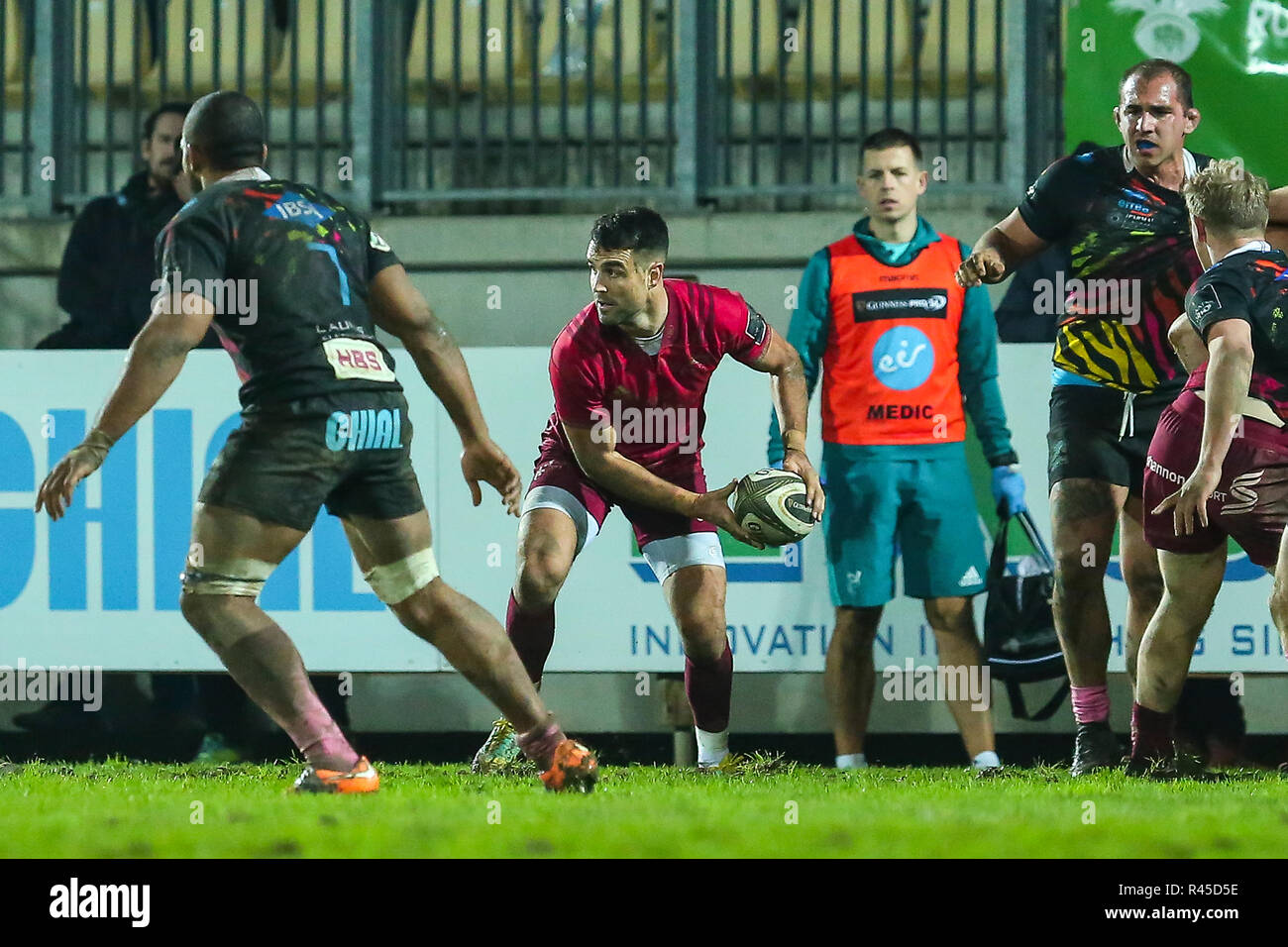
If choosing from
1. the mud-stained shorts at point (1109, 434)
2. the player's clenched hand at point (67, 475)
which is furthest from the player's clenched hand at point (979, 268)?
the player's clenched hand at point (67, 475)

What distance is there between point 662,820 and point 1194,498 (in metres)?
2.15

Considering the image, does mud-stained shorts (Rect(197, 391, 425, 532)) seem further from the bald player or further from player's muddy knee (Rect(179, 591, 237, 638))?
player's muddy knee (Rect(179, 591, 237, 638))

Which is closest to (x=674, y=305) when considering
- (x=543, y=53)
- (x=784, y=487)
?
(x=784, y=487)

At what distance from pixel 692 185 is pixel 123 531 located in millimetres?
4153

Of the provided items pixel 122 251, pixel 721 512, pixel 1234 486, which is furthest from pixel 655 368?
pixel 122 251

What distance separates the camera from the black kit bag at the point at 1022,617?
7980 mm

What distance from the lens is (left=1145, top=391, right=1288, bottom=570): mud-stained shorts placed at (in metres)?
6.27

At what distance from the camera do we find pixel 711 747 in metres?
7.25

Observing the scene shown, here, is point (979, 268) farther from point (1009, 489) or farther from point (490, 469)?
point (490, 469)

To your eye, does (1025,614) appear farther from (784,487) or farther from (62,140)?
(62,140)

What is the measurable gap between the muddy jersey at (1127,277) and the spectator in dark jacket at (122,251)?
405 cm

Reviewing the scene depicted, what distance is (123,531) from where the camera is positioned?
27.1 ft

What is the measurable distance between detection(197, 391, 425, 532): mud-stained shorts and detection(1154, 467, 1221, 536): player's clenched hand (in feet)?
8.08

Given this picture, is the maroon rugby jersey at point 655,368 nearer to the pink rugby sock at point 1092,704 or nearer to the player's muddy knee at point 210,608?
the player's muddy knee at point 210,608
